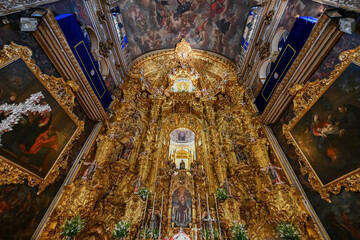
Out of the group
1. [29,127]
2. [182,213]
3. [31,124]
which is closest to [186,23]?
[31,124]

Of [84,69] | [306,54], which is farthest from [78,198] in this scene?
[306,54]

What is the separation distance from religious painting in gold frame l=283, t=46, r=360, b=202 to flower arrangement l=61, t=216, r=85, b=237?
8219mm

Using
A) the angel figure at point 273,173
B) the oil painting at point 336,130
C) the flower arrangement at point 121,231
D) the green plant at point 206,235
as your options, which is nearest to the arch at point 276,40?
the oil painting at point 336,130

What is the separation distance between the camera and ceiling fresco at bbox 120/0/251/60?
1283 cm

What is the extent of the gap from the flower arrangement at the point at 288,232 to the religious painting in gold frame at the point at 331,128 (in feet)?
4.80

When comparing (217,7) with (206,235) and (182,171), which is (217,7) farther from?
(206,235)

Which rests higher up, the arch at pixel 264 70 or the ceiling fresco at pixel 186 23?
the ceiling fresco at pixel 186 23

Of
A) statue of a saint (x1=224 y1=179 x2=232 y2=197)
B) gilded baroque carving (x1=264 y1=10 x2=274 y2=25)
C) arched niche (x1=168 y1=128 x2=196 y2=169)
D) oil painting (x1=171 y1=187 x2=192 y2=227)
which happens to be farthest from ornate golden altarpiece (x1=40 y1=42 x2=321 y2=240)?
arched niche (x1=168 y1=128 x2=196 y2=169)

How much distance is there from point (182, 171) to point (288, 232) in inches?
217

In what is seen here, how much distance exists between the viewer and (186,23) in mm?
14688

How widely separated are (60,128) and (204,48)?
14.5 meters

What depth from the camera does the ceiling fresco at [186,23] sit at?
12.8m

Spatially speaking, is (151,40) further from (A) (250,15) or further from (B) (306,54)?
(B) (306,54)

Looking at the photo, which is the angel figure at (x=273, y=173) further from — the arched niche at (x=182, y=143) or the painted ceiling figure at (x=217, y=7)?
the painted ceiling figure at (x=217, y=7)
